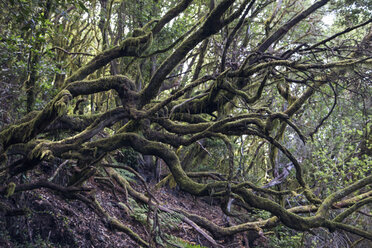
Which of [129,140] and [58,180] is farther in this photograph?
[58,180]

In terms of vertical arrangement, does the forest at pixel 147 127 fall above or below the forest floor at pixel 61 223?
above

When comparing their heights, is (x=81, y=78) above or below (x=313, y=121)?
below

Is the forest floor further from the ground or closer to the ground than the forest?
closer to the ground

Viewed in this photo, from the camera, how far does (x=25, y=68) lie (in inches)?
254

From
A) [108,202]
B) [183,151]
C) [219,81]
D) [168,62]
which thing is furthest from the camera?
[183,151]

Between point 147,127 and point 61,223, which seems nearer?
point 147,127

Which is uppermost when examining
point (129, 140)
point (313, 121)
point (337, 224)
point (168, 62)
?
point (313, 121)

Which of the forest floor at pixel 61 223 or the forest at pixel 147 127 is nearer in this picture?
the forest at pixel 147 127

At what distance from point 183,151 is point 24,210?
25.6ft

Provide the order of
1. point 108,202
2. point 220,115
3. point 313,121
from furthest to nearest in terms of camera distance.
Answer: point 313,121, point 108,202, point 220,115

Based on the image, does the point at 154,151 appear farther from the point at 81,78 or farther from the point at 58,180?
the point at 58,180

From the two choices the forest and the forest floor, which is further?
the forest floor

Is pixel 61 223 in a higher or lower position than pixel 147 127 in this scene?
lower

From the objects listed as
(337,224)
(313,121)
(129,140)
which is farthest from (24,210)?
(313,121)
